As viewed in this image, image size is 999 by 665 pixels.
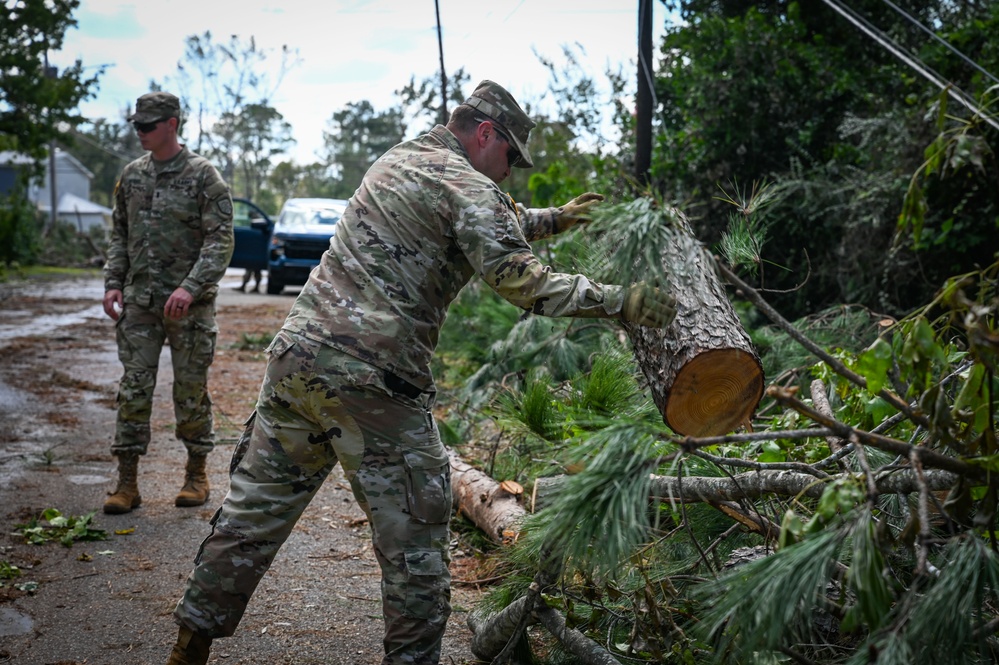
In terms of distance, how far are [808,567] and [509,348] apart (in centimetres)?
421

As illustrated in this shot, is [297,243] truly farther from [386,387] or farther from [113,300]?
[386,387]

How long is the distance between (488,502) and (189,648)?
1.76 m

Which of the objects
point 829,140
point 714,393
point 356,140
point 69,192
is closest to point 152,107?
point 714,393

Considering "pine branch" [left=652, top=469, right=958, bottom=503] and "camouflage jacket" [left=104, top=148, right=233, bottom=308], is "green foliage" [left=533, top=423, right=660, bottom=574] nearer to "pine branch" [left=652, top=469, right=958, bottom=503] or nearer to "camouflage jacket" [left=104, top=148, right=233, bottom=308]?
"pine branch" [left=652, top=469, right=958, bottom=503]

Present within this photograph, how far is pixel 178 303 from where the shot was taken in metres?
4.29

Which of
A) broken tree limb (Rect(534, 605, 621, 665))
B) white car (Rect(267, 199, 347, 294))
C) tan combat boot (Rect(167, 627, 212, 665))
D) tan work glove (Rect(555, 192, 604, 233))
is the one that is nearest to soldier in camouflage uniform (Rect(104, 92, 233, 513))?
tan combat boot (Rect(167, 627, 212, 665))

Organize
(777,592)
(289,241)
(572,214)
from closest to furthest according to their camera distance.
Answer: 1. (777,592)
2. (572,214)
3. (289,241)

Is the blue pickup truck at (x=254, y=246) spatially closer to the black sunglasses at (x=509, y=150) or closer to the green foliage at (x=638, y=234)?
the black sunglasses at (x=509, y=150)

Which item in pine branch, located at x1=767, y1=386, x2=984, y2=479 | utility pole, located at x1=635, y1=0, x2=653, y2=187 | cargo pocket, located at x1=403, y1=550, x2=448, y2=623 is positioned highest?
utility pole, located at x1=635, y1=0, x2=653, y2=187

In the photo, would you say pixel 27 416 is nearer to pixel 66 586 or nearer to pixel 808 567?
pixel 66 586

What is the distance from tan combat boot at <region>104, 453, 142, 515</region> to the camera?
14.2 feet

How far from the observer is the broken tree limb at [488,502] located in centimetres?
388

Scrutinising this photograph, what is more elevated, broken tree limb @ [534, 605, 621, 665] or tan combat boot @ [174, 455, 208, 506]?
broken tree limb @ [534, 605, 621, 665]

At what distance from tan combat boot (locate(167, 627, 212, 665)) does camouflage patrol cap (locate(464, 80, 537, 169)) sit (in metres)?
1.80
